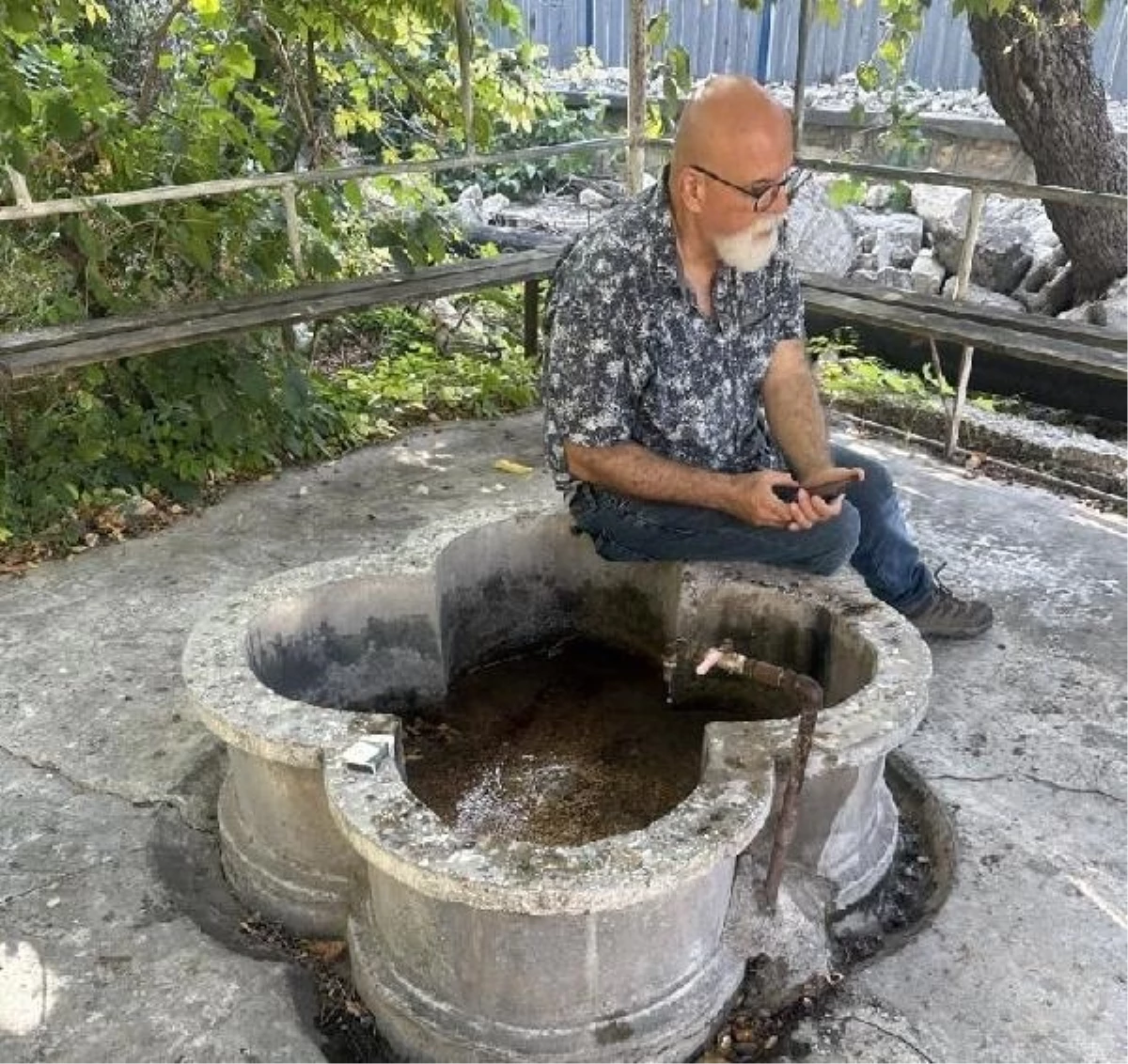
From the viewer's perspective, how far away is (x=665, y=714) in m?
2.92

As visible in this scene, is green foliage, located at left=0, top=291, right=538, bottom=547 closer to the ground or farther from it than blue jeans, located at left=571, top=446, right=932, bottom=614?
closer to the ground

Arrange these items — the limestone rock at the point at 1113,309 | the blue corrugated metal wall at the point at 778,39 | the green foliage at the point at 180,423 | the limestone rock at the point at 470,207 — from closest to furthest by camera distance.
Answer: the green foliage at the point at 180,423, the limestone rock at the point at 1113,309, the limestone rock at the point at 470,207, the blue corrugated metal wall at the point at 778,39

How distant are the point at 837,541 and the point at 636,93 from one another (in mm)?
3605

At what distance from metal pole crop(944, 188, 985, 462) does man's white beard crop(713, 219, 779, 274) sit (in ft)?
7.35

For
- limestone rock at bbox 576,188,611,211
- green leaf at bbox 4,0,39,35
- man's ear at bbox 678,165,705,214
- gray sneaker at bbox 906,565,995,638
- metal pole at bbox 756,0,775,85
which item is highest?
green leaf at bbox 4,0,39,35

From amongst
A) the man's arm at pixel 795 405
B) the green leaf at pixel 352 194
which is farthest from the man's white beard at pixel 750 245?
the green leaf at pixel 352 194

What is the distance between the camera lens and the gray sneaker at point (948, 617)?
11.0ft

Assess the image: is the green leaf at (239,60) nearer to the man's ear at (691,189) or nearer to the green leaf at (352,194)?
the green leaf at (352,194)

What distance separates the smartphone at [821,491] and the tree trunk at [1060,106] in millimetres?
4028

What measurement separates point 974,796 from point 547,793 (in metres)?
1.08

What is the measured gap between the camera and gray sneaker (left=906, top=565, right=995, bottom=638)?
3361 millimetres

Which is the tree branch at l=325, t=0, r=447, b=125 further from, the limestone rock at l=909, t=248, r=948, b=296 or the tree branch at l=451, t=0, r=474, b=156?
the limestone rock at l=909, t=248, r=948, b=296

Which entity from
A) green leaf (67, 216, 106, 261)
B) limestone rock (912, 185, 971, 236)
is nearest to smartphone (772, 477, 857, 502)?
green leaf (67, 216, 106, 261)

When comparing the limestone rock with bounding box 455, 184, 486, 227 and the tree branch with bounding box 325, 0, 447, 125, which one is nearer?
the tree branch with bounding box 325, 0, 447, 125
